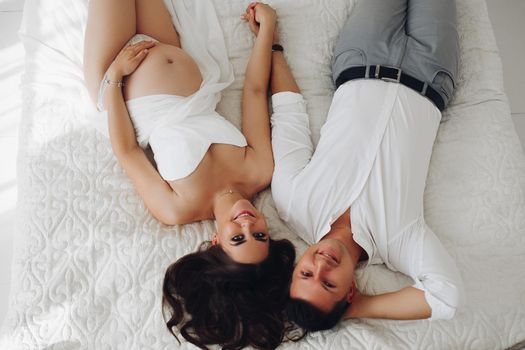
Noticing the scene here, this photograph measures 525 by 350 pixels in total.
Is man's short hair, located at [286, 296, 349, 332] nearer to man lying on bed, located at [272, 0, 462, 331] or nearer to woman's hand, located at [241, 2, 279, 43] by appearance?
man lying on bed, located at [272, 0, 462, 331]

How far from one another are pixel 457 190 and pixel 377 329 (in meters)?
0.48

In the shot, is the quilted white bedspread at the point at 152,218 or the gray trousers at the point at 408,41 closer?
the quilted white bedspread at the point at 152,218

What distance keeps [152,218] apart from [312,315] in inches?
20.9

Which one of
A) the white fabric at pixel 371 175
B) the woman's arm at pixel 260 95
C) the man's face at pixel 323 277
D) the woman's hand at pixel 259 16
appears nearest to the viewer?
the man's face at pixel 323 277

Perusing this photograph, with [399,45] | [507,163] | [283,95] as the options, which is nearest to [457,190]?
[507,163]

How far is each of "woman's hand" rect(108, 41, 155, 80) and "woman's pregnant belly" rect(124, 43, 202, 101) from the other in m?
0.02

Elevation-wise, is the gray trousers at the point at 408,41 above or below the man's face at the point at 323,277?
above

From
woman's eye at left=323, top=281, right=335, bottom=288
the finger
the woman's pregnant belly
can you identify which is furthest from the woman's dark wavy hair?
the finger

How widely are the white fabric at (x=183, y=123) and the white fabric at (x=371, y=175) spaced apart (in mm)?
194

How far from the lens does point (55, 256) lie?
1.36 m

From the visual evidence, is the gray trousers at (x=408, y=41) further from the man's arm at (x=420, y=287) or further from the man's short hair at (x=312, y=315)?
the man's short hair at (x=312, y=315)

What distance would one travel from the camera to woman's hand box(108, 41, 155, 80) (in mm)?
1495

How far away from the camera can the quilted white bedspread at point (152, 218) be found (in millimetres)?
1271

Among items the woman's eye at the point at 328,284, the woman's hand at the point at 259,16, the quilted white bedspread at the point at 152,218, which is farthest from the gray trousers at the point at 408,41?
the woman's eye at the point at 328,284
